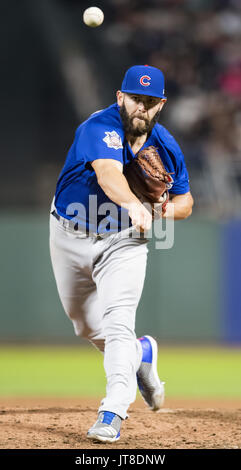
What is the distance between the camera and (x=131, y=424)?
4.04m

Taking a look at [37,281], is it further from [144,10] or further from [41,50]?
[144,10]

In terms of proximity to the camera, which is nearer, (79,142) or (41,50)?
(79,142)

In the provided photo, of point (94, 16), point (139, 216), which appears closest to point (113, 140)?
point (139, 216)

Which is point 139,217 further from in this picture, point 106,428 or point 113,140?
point 106,428

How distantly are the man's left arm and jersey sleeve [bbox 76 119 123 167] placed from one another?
0.53 metres

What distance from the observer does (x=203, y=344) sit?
8.47 meters

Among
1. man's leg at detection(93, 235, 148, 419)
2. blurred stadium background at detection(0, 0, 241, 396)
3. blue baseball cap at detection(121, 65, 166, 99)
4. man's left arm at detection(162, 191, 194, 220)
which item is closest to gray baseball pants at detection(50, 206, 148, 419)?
man's leg at detection(93, 235, 148, 419)

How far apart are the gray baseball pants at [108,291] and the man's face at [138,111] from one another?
21.7 inches

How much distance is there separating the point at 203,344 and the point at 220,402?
327cm

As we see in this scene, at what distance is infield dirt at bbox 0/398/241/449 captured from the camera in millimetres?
3451

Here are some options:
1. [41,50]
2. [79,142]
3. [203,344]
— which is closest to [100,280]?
[79,142]

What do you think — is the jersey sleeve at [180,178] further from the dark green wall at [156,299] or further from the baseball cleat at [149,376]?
the dark green wall at [156,299]

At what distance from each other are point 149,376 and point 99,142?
1.41m

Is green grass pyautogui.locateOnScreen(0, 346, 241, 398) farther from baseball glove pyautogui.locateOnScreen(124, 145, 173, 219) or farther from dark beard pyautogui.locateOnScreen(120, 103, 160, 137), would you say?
dark beard pyautogui.locateOnScreen(120, 103, 160, 137)
